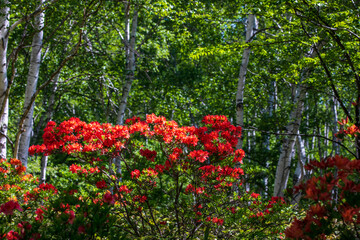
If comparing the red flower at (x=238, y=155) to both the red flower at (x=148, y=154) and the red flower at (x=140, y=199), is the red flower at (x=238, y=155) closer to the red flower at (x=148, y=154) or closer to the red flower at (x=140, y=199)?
the red flower at (x=148, y=154)

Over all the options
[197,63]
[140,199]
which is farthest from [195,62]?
[140,199]

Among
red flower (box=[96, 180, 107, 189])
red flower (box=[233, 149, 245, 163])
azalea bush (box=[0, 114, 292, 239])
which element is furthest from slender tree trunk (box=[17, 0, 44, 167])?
red flower (box=[233, 149, 245, 163])

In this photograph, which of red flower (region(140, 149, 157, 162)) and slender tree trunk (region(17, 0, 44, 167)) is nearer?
red flower (region(140, 149, 157, 162))

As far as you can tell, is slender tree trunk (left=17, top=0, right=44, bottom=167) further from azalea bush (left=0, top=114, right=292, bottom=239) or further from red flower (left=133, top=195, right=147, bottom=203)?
red flower (left=133, top=195, right=147, bottom=203)

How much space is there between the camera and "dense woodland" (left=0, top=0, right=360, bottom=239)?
180 inches

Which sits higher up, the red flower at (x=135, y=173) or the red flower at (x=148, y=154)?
the red flower at (x=148, y=154)

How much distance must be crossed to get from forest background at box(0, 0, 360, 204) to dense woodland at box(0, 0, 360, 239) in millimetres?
32

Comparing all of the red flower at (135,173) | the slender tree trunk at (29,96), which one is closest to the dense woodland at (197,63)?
the slender tree trunk at (29,96)

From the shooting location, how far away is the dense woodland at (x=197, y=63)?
4.57 metres

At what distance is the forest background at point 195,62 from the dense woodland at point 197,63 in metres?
0.03

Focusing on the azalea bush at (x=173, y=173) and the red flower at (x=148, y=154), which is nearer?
the azalea bush at (x=173, y=173)

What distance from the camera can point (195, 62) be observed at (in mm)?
13500

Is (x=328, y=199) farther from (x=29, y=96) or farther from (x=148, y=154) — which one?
(x=29, y=96)

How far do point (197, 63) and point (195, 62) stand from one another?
0.38 ft
